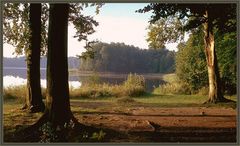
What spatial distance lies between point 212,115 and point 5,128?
5404 mm

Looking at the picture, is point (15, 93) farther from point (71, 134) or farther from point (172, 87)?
point (172, 87)

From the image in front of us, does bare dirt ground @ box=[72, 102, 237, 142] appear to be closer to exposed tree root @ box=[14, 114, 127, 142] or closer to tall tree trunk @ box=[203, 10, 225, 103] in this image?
exposed tree root @ box=[14, 114, 127, 142]

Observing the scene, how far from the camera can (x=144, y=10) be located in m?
9.99

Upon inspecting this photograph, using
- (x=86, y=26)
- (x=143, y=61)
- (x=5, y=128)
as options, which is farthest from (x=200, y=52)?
(x=5, y=128)

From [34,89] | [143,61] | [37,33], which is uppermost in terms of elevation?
[37,33]

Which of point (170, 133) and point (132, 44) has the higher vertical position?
point (132, 44)

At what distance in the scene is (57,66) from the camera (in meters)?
8.95

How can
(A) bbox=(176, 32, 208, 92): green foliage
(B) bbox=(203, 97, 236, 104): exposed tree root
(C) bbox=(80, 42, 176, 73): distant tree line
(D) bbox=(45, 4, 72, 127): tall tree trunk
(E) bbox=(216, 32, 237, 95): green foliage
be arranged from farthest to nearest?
(A) bbox=(176, 32, 208, 92): green foliage → (E) bbox=(216, 32, 237, 95): green foliage → (B) bbox=(203, 97, 236, 104): exposed tree root → (C) bbox=(80, 42, 176, 73): distant tree line → (D) bbox=(45, 4, 72, 127): tall tree trunk

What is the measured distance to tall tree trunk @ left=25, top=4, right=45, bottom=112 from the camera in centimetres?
1167

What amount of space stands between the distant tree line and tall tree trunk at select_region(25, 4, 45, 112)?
140cm

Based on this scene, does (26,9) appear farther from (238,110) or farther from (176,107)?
(238,110)

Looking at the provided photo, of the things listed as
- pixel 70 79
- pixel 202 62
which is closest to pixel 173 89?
pixel 202 62

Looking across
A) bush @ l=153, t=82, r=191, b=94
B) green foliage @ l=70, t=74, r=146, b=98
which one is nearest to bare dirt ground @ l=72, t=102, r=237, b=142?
green foliage @ l=70, t=74, r=146, b=98

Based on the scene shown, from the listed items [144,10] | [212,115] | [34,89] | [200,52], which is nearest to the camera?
[144,10]
